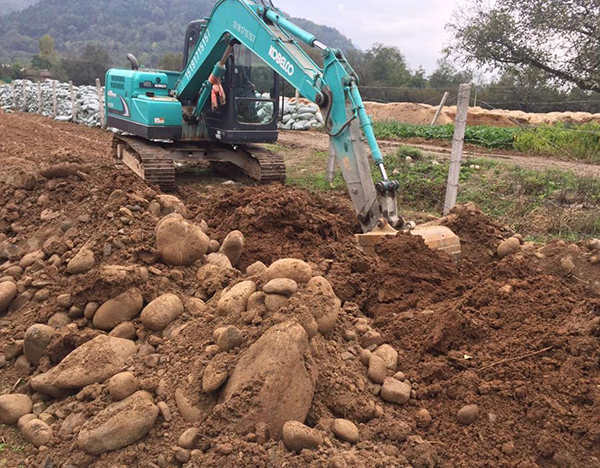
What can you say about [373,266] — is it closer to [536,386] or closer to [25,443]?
[536,386]

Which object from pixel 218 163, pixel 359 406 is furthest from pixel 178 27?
pixel 359 406

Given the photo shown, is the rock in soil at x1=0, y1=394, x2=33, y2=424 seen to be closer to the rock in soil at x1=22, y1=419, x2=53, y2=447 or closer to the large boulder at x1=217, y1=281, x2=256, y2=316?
the rock in soil at x1=22, y1=419, x2=53, y2=447

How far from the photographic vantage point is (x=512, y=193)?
8.94 meters

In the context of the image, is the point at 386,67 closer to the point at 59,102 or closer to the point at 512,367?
the point at 59,102

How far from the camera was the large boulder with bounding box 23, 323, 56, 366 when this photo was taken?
361cm

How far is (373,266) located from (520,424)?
2017 millimetres

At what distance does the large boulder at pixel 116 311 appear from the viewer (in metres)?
3.72

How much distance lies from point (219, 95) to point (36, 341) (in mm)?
6078

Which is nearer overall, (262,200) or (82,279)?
(82,279)

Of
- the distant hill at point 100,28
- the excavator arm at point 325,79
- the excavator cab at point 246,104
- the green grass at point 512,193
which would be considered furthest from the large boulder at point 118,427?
the distant hill at point 100,28

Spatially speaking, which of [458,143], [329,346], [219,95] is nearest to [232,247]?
[329,346]

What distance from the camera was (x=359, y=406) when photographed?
3.03 metres

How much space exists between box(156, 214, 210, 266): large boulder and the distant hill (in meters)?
94.8

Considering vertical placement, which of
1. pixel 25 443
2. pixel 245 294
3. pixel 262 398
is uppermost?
pixel 245 294
